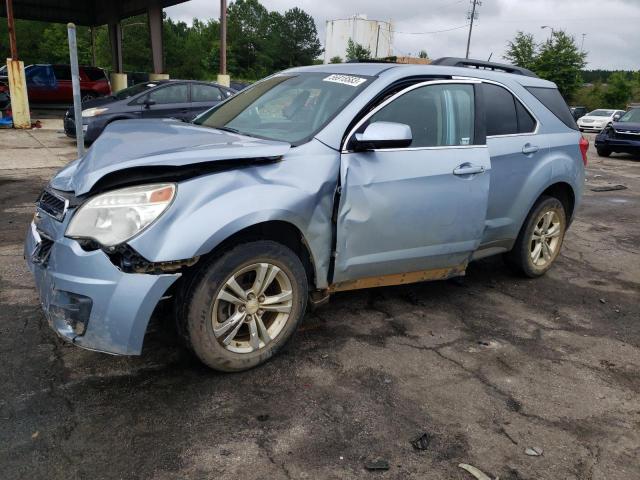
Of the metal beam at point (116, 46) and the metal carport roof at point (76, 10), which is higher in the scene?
the metal carport roof at point (76, 10)

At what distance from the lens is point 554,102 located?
4781 millimetres

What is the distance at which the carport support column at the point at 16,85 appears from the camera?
1452cm

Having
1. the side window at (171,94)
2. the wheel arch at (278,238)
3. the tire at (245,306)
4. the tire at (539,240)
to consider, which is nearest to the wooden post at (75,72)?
the wheel arch at (278,238)

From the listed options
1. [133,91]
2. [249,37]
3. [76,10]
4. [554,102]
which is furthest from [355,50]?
[554,102]

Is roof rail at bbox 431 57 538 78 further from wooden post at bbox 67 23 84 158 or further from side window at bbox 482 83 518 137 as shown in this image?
wooden post at bbox 67 23 84 158

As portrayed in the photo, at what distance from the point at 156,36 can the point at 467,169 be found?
2252 centimetres

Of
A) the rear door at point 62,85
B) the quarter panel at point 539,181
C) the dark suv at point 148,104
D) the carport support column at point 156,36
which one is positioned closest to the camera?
the quarter panel at point 539,181

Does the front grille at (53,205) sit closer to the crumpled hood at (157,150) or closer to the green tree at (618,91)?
the crumpled hood at (157,150)

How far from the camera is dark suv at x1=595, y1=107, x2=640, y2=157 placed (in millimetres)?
15508

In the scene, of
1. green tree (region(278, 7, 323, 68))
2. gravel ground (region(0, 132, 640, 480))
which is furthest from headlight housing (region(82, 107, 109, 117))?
green tree (region(278, 7, 323, 68))

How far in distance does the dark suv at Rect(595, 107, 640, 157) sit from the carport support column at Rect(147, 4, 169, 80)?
16.8 metres

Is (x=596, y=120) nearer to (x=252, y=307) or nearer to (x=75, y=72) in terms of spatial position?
(x=75, y=72)

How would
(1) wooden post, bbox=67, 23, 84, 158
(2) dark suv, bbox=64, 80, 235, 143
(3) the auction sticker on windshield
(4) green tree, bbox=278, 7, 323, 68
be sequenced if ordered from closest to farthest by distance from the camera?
(3) the auction sticker on windshield → (1) wooden post, bbox=67, 23, 84, 158 → (2) dark suv, bbox=64, 80, 235, 143 → (4) green tree, bbox=278, 7, 323, 68

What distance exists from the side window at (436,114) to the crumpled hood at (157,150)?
87 cm
